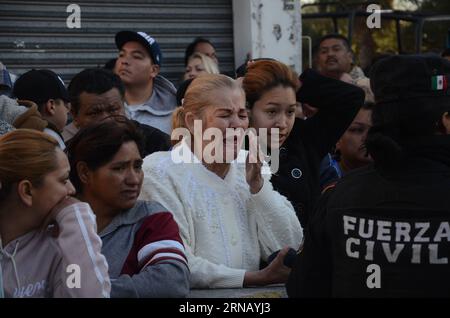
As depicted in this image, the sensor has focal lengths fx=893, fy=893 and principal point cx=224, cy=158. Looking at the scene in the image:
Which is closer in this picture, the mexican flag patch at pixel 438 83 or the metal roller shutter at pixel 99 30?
the mexican flag patch at pixel 438 83

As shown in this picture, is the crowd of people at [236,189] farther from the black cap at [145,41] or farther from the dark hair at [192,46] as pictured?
the dark hair at [192,46]

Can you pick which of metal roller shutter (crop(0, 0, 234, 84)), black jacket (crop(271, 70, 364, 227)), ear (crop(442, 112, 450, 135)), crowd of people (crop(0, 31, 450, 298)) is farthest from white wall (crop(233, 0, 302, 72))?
ear (crop(442, 112, 450, 135))

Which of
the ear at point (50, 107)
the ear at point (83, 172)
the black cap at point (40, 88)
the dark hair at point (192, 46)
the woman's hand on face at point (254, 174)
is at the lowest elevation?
the woman's hand on face at point (254, 174)

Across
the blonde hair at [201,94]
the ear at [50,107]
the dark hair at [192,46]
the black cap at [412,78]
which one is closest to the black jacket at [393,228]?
the black cap at [412,78]

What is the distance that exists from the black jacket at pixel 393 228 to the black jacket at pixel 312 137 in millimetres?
1428

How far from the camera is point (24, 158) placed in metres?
3.33

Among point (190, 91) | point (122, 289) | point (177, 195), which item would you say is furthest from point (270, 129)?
point (122, 289)

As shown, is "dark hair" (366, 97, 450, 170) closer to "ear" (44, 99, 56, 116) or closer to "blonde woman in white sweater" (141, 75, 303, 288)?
"blonde woman in white sweater" (141, 75, 303, 288)

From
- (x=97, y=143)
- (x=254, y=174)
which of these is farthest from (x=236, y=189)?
(x=97, y=143)

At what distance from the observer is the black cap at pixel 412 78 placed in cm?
301

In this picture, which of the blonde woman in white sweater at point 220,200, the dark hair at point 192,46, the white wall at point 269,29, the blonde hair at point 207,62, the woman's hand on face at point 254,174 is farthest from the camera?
the white wall at point 269,29

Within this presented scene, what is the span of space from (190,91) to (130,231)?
0.91m

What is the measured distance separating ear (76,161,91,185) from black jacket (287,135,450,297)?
1.11 metres

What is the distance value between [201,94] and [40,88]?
1.56 metres
